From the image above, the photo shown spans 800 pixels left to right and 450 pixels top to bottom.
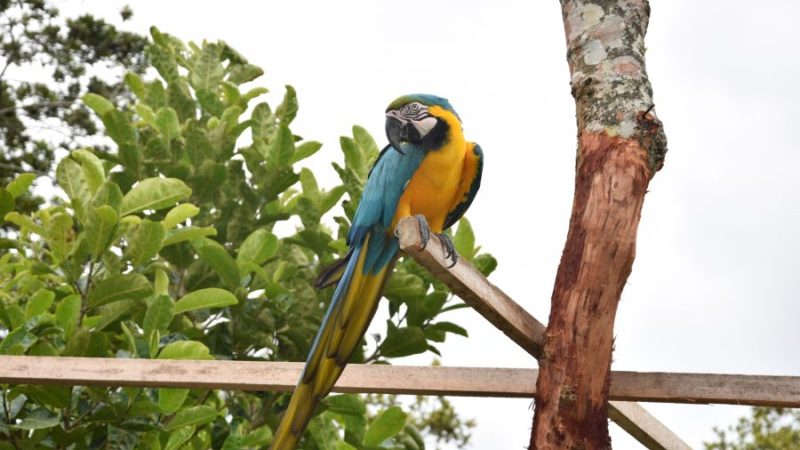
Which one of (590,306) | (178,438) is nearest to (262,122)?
(178,438)

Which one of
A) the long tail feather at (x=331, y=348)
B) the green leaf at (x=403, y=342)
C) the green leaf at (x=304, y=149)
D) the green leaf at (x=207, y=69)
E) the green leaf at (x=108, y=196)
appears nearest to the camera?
the long tail feather at (x=331, y=348)

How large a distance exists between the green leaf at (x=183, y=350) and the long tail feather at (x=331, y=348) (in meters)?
0.35

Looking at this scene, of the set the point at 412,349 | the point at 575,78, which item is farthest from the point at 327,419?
the point at 575,78

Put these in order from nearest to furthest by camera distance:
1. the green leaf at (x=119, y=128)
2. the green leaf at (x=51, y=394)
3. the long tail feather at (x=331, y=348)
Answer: the long tail feather at (x=331, y=348) → the green leaf at (x=51, y=394) → the green leaf at (x=119, y=128)

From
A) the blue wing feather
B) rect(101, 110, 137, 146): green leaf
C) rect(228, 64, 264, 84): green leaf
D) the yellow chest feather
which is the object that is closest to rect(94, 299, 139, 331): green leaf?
rect(101, 110, 137, 146): green leaf

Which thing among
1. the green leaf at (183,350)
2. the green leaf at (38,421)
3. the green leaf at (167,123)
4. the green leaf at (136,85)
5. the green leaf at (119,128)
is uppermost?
the green leaf at (136,85)

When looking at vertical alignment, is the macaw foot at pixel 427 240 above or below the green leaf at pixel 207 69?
below

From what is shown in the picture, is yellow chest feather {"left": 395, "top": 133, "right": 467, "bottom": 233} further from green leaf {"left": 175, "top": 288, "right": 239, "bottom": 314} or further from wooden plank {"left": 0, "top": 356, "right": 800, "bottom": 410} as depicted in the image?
green leaf {"left": 175, "top": 288, "right": 239, "bottom": 314}

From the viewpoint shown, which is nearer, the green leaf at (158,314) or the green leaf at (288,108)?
the green leaf at (158,314)

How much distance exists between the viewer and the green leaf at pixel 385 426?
3.11m

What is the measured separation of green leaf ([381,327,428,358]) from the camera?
316 cm

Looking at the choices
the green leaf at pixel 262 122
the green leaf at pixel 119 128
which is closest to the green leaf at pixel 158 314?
the green leaf at pixel 119 128

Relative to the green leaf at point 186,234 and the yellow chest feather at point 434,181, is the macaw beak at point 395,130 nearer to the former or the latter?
the yellow chest feather at point 434,181

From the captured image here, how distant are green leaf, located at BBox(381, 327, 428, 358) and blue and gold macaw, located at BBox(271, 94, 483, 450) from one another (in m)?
0.52
